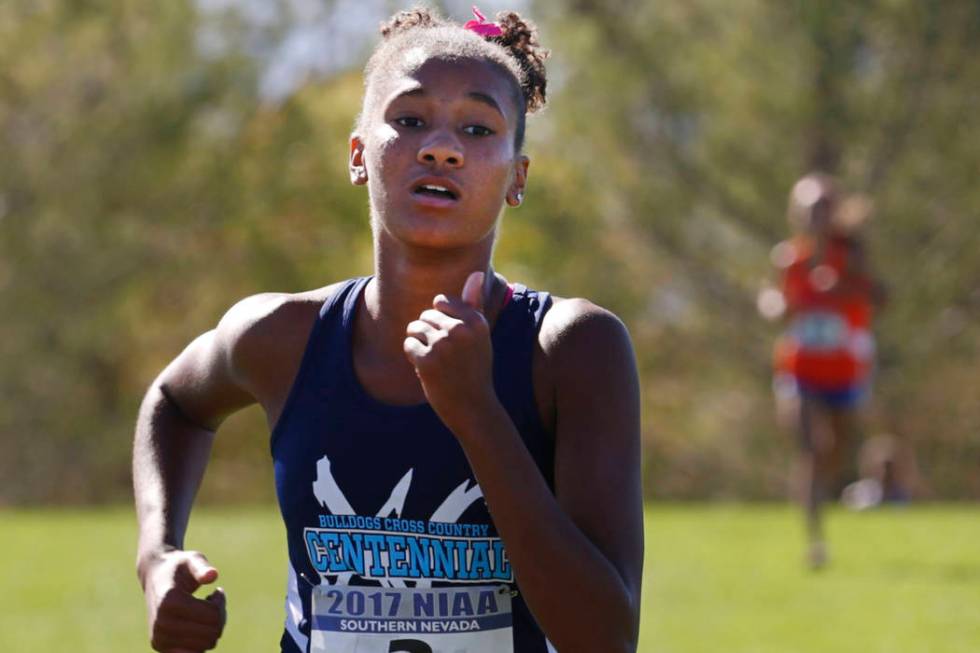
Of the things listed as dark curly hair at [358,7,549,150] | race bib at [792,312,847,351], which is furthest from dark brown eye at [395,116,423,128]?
race bib at [792,312,847,351]

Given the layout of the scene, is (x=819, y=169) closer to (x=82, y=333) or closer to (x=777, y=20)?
(x=777, y=20)

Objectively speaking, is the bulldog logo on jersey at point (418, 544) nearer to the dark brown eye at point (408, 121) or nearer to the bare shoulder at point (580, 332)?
the bare shoulder at point (580, 332)

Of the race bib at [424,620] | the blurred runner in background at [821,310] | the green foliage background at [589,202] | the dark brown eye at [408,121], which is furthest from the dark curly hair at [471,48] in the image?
the green foliage background at [589,202]

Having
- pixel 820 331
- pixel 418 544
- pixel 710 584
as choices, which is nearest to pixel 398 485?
pixel 418 544

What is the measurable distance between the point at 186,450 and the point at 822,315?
291 inches

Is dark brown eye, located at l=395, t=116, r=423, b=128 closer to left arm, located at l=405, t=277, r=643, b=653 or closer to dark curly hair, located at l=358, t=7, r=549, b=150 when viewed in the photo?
dark curly hair, located at l=358, t=7, r=549, b=150

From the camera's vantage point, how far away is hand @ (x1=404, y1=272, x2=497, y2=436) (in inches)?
104

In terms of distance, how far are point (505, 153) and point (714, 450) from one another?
23.7m

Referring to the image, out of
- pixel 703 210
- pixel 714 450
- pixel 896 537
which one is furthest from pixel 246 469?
pixel 896 537

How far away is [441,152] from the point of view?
111 inches

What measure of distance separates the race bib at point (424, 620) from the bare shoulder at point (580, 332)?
42 centimetres

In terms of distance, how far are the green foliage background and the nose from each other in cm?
1686

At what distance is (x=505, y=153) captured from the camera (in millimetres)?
2920

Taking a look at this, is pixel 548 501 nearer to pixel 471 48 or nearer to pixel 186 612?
pixel 186 612
